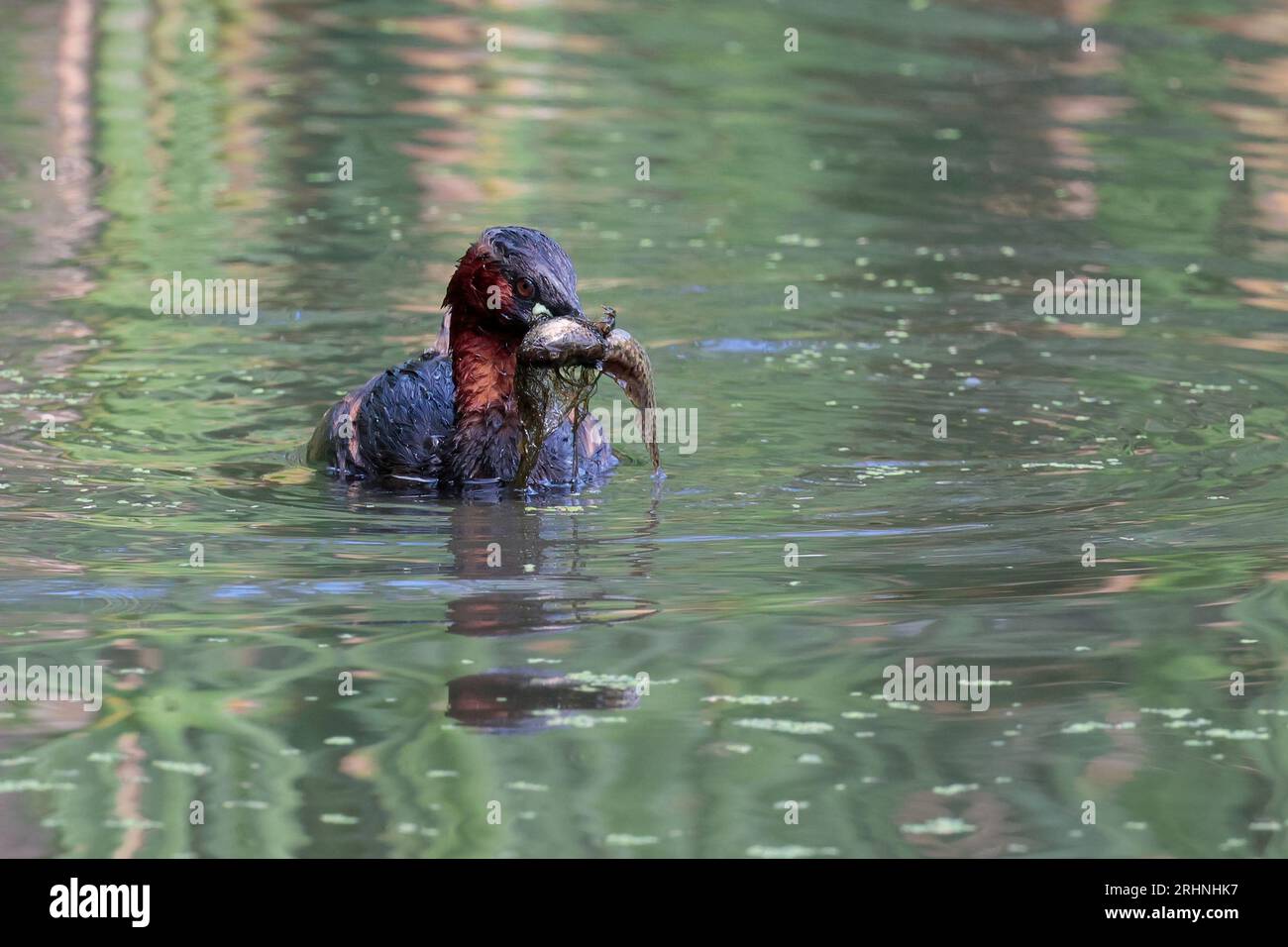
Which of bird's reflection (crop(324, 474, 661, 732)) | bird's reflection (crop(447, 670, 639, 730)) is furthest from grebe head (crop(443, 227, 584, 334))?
bird's reflection (crop(447, 670, 639, 730))

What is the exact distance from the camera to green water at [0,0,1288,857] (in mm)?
6270

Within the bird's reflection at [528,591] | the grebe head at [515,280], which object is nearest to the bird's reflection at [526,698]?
the bird's reflection at [528,591]

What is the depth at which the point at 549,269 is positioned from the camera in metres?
9.41

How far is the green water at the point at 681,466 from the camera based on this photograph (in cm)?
627

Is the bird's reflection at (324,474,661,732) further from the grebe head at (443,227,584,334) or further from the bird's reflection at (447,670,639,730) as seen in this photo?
the grebe head at (443,227,584,334)

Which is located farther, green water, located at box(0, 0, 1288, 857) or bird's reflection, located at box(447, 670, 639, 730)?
bird's reflection, located at box(447, 670, 639, 730)


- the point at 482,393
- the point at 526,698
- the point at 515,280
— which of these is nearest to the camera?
the point at 526,698

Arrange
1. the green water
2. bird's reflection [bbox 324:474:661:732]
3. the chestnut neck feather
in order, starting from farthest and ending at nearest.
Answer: the chestnut neck feather, bird's reflection [bbox 324:474:661:732], the green water

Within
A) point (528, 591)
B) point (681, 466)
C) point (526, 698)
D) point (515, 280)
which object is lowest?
point (526, 698)

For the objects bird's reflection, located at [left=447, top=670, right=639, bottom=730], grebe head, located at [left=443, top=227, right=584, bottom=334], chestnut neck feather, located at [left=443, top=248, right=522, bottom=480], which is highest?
grebe head, located at [left=443, top=227, right=584, bottom=334]

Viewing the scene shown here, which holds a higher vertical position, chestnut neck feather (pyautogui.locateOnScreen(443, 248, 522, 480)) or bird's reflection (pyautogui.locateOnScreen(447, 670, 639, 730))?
chestnut neck feather (pyautogui.locateOnScreen(443, 248, 522, 480))

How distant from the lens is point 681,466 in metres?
10.5

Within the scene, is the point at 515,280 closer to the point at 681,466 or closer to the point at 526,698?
the point at 681,466

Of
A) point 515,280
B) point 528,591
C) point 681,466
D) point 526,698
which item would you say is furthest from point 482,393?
point 526,698
